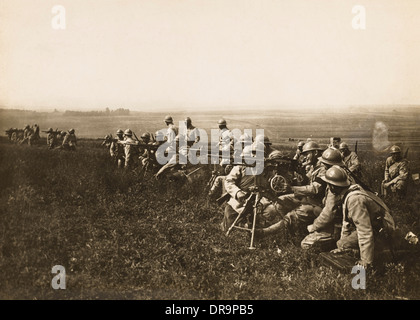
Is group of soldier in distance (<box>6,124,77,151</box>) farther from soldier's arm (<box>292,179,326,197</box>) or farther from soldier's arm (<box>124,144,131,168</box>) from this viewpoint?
soldier's arm (<box>292,179,326,197</box>)

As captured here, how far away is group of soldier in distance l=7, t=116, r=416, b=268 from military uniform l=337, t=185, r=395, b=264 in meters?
0.01

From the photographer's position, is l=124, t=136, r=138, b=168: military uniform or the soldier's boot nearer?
the soldier's boot

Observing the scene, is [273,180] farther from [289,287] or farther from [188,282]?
[188,282]

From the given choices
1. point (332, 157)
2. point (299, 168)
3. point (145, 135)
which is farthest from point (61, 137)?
point (332, 157)

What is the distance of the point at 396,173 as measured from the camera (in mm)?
6641

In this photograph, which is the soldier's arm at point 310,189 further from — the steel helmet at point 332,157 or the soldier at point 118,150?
the soldier at point 118,150

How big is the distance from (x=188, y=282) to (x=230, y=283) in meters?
0.64

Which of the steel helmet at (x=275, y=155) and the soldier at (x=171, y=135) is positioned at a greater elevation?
the soldier at (x=171, y=135)

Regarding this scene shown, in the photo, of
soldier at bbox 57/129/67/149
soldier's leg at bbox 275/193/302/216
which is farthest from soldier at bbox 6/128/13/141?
soldier's leg at bbox 275/193/302/216

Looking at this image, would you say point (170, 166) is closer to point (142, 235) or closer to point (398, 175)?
point (142, 235)

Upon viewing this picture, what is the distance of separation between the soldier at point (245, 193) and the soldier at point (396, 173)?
2005 mm

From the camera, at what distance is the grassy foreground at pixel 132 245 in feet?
19.7

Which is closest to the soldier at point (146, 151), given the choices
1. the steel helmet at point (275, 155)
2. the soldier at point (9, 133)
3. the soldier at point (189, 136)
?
Result: the soldier at point (189, 136)

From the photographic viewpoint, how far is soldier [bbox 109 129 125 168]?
6.82m
